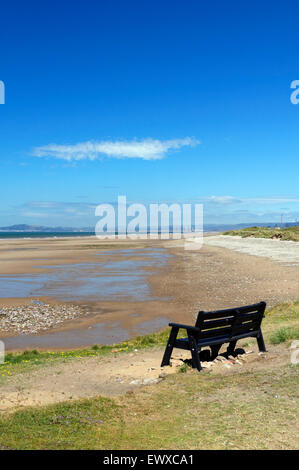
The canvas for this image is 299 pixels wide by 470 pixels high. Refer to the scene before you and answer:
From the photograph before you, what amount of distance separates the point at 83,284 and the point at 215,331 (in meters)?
A: 20.8

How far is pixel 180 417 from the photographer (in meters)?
6.50

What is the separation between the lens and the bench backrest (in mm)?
8977

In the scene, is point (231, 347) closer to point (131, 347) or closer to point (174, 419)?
point (131, 347)

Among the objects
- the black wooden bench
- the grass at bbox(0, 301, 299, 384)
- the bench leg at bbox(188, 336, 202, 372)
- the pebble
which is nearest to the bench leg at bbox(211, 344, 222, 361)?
the black wooden bench

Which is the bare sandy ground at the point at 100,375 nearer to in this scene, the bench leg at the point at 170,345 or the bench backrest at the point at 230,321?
the bench leg at the point at 170,345

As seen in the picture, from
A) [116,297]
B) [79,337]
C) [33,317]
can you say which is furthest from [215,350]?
[116,297]

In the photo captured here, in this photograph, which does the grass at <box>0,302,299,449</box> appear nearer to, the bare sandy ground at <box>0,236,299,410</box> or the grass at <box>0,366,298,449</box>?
the grass at <box>0,366,298,449</box>

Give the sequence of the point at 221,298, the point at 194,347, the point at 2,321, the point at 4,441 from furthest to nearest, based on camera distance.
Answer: the point at 221,298 < the point at 2,321 < the point at 194,347 < the point at 4,441

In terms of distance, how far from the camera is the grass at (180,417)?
5.61 meters

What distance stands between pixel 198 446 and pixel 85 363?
5624 mm

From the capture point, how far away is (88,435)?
5.89 metres
